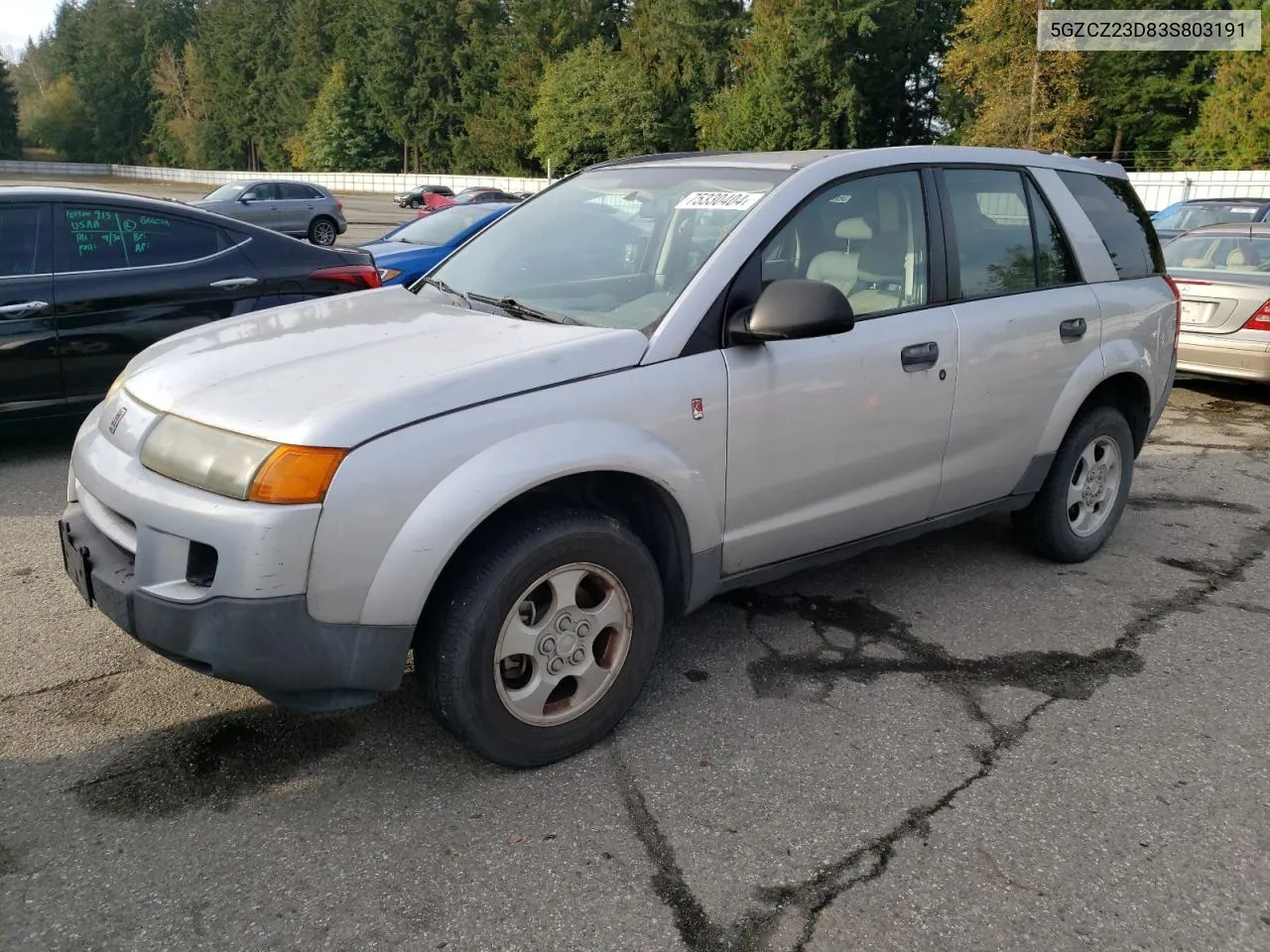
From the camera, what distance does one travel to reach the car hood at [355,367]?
2.55 metres

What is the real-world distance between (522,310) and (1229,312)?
7.23 m

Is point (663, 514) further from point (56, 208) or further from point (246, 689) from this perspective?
point (56, 208)

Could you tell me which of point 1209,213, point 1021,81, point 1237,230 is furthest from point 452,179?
point 1237,230

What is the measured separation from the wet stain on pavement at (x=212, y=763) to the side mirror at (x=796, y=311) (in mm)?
1756

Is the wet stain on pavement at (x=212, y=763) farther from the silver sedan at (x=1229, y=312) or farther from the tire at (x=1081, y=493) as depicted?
the silver sedan at (x=1229, y=312)

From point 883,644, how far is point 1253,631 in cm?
155

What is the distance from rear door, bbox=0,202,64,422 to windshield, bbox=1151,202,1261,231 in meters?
12.9

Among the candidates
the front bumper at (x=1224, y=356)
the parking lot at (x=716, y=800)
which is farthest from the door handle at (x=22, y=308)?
the front bumper at (x=1224, y=356)

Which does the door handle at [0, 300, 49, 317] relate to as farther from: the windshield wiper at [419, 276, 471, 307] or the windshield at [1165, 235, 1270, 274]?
the windshield at [1165, 235, 1270, 274]

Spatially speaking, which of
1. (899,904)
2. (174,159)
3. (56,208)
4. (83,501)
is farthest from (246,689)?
(174,159)

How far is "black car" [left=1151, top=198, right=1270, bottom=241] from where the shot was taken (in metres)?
13.5

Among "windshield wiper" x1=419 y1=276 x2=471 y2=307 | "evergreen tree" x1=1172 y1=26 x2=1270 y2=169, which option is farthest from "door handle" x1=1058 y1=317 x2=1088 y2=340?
"evergreen tree" x1=1172 y1=26 x2=1270 y2=169

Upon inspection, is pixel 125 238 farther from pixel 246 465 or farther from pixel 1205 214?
pixel 1205 214

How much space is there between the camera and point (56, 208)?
5676 millimetres
